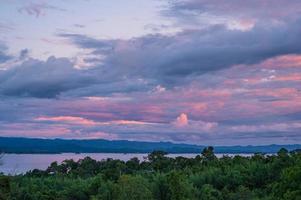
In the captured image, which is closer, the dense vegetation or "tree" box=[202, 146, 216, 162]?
the dense vegetation

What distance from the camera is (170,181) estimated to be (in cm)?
4291

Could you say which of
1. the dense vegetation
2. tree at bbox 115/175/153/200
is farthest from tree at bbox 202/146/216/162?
tree at bbox 115/175/153/200

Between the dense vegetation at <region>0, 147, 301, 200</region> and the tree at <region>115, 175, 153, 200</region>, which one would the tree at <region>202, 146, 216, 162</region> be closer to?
the dense vegetation at <region>0, 147, 301, 200</region>

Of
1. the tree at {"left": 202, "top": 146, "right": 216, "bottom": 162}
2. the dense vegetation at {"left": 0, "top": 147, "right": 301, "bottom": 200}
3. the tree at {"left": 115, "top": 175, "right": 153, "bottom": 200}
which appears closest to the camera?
the tree at {"left": 115, "top": 175, "right": 153, "bottom": 200}

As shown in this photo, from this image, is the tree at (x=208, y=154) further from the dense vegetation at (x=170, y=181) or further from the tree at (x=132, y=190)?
the tree at (x=132, y=190)

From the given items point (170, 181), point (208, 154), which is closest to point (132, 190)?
point (170, 181)

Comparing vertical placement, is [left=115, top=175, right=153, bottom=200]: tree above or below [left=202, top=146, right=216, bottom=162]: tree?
below

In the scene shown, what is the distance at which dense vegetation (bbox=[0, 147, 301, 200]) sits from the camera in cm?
3756

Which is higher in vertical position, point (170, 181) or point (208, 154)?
point (208, 154)

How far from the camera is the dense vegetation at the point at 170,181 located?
37.6 m

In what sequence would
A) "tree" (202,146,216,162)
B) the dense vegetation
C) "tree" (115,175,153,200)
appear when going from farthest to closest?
"tree" (202,146,216,162)
the dense vegetation
"tree" (115,175,153,200)

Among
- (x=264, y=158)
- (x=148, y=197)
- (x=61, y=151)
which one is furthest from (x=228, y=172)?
(x=61, y=151)

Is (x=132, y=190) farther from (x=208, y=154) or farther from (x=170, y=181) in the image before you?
(x=208, y=154)

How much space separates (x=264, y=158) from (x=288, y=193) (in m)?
43.7
